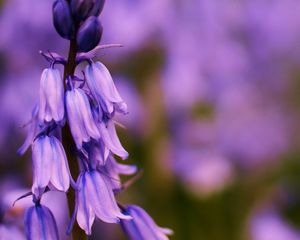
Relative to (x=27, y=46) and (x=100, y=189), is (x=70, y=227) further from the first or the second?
(x=27, y=46)

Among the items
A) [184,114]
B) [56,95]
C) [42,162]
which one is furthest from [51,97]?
[184,114]

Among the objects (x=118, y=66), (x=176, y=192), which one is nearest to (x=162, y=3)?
(x=118, y=66)

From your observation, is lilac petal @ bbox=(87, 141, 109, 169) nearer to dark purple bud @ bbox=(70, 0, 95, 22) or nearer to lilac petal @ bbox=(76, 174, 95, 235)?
lilac petal @ bbox=(76, 174, 95, 235)

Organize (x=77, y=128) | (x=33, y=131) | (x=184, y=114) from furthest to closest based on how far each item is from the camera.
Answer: (x=184, y=114)
(x=33, y=131)
(x=77, y=128)

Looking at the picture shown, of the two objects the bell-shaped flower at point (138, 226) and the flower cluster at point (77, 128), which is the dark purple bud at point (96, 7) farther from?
the bell-shaped flower at point (138, 226)

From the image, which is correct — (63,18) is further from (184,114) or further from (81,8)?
(184,114)
